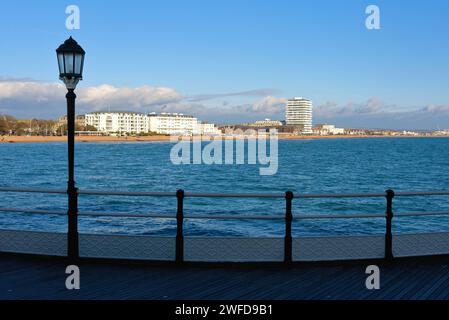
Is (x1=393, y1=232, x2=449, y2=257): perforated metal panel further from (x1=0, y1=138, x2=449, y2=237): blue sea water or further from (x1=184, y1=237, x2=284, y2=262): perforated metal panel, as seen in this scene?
(x1=0, y1=138, x2=449, y2=237): blue sea water

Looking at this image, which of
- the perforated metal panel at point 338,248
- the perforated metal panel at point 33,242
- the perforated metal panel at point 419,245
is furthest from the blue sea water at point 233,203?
the perforated metal panel at point 419,245

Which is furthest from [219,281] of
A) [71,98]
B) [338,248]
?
[71,98]

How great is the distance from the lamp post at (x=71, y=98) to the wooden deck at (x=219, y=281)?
0.46m

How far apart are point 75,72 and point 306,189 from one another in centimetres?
4649

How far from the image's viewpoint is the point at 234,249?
30.1 feet

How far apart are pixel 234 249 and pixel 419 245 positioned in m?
3.46

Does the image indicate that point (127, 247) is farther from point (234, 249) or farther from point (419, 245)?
point (419, 245)

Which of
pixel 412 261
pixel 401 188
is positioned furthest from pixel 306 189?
pixel 412 261

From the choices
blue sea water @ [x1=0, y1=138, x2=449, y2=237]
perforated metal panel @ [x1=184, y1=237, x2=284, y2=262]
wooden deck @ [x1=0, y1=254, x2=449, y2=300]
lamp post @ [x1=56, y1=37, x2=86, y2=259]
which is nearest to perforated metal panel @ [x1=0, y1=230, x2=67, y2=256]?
wooden deck @ [x1=0, y1=254, x2=449, y2=300]

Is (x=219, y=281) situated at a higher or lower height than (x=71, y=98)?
lower

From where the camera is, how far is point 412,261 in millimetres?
8992

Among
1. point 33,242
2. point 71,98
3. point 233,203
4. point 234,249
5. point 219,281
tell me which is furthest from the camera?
point 233,203

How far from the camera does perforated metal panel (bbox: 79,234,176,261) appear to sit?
896cm

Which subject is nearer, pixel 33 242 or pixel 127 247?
pixel 127 247
